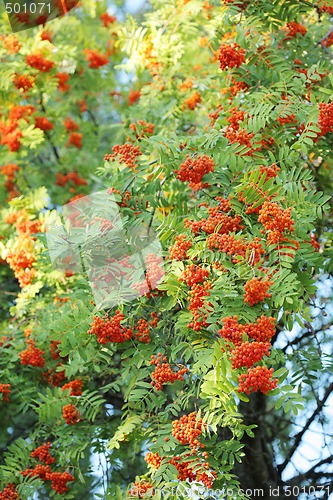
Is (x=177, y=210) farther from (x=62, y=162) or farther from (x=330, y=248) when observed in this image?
(x=62, y=162)

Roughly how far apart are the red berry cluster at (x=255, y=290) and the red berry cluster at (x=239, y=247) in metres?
0.13

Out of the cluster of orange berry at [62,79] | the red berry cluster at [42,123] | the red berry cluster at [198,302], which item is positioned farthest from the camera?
the cluster of orange berry at [62,79]

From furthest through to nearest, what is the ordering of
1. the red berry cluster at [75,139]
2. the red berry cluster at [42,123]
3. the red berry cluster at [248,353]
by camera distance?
the red berry cluster at [75,139] < the red berry cluster at [42,123] < the red berry cluster at [248,353]

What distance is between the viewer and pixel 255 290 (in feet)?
9.52

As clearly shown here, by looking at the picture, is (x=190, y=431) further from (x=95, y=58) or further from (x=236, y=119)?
(x=95, y=58)

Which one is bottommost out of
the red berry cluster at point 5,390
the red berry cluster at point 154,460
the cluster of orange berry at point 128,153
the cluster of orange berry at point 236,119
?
the red berry cluster at point 5,390

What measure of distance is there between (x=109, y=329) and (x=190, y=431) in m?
0.52

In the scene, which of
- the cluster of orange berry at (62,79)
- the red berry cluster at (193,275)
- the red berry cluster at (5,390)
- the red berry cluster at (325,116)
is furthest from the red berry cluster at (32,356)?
the cluster of orange berry at (62,79)

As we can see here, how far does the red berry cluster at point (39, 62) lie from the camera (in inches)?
211

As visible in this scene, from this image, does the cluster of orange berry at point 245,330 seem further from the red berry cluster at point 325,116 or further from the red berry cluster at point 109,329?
the red berry cluster at point 325,116

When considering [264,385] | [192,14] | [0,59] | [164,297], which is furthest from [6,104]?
[264,385]

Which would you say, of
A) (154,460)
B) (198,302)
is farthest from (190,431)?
(198,302)

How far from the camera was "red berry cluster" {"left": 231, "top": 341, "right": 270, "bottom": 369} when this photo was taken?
273 centimetres

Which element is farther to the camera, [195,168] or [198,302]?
[195,168]
